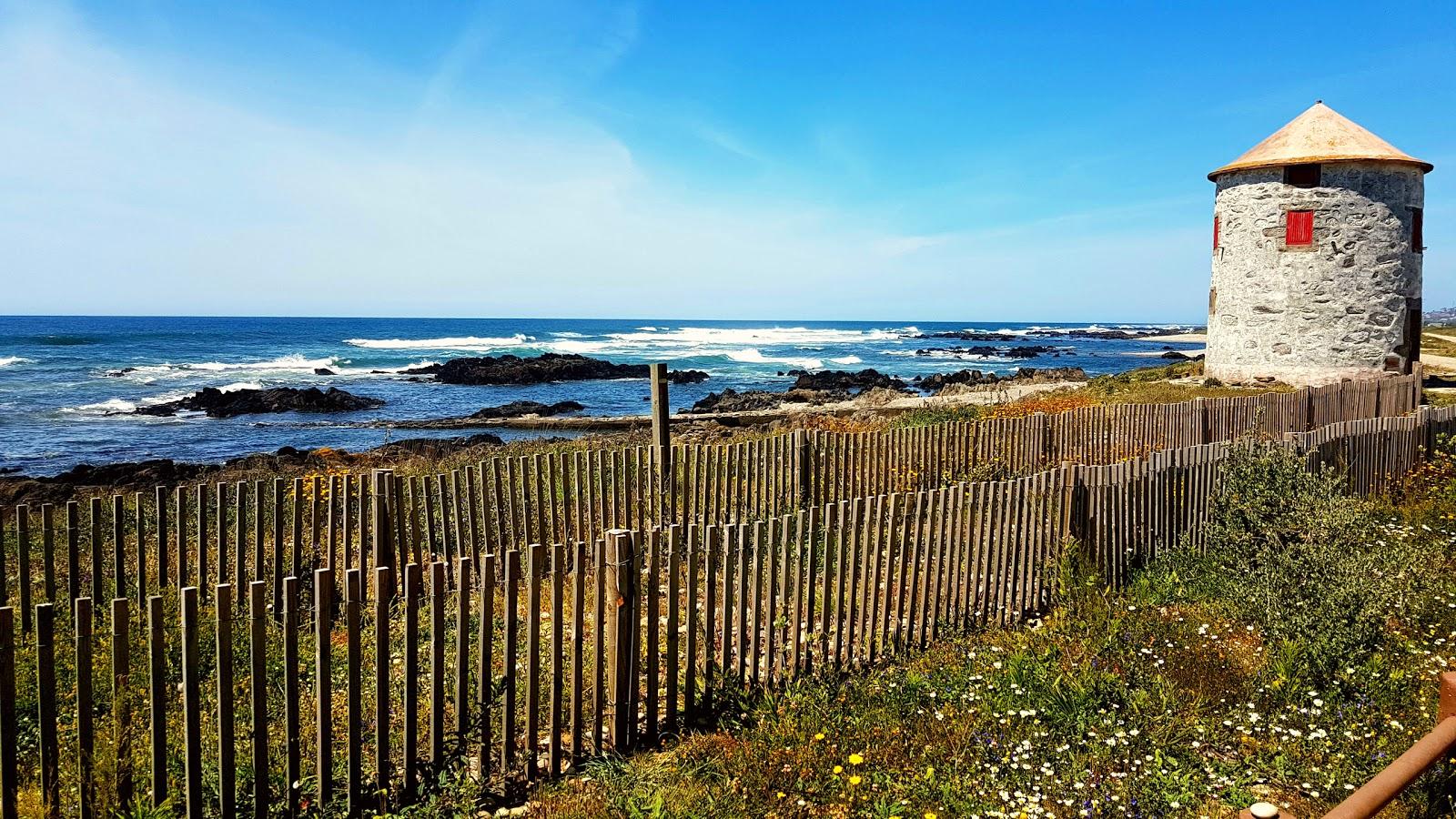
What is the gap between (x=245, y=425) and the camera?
98.1 ft

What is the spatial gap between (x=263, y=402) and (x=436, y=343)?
173 feet

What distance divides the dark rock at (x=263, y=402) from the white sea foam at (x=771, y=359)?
32208 millimetres

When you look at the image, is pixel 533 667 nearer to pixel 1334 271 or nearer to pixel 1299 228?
pixel 1299 228

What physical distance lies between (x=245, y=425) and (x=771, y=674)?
30.5 metres

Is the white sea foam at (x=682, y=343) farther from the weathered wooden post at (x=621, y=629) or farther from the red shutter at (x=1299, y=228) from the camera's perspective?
the weathered wooden post at (x=621, y=629)

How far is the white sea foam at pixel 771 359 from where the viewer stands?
2476 inches

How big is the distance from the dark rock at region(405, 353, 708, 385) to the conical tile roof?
3222cm

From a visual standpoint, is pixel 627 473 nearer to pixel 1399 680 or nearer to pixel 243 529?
pixel 243 529

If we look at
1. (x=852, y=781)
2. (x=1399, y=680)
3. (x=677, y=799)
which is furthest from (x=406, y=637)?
(x=1399, y=680)

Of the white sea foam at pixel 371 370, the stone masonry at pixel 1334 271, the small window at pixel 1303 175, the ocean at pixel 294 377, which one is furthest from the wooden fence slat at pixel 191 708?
the white sea foam at pixel 371 370

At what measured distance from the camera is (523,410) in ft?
107

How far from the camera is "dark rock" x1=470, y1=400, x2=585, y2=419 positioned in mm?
31719

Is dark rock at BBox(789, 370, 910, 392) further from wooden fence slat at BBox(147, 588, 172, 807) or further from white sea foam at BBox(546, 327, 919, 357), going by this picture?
wooden fence slat at BBox(147, 588, 172, 807)

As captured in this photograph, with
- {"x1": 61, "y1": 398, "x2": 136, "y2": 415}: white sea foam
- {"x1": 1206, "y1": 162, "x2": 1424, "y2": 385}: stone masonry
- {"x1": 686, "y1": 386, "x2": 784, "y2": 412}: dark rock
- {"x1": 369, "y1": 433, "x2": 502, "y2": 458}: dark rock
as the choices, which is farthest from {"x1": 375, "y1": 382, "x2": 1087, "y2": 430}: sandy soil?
{"x1": 61, "y1": 398, "x2": 136, "y2": 415}: white sea foam
